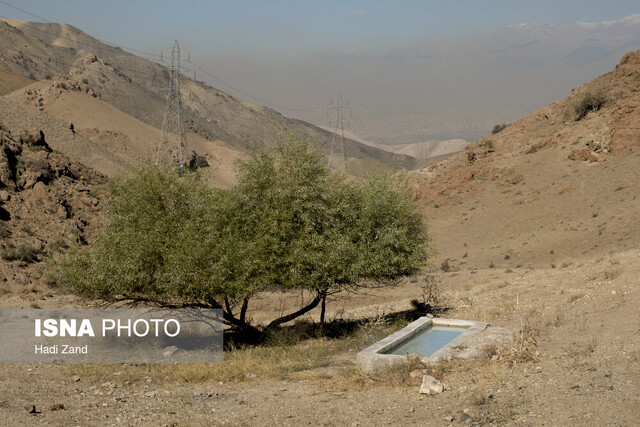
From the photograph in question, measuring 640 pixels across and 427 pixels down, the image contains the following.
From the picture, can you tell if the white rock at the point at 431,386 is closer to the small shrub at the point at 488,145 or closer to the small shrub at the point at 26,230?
the small shrub at the point at 26,230

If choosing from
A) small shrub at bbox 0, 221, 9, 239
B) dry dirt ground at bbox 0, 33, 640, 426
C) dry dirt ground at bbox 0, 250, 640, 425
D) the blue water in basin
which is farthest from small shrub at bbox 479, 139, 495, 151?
the blue water in basin

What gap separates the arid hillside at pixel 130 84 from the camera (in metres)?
114

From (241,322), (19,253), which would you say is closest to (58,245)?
(19,253)

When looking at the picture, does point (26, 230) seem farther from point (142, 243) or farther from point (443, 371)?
point (443, 371)

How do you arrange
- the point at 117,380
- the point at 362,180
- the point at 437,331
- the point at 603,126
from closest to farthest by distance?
1. the point at 117,380
2. the point at 437,331
3. the point at 362,180
4. the point at 603,126

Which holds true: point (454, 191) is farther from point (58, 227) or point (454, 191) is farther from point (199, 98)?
point (199, 98)

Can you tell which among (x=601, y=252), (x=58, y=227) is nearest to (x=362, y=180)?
(x=601, y=252)

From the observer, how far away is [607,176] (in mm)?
44688

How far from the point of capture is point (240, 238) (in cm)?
1553

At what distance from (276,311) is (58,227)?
15.8 meters

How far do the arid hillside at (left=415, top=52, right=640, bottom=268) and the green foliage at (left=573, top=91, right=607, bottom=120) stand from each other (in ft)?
0.31

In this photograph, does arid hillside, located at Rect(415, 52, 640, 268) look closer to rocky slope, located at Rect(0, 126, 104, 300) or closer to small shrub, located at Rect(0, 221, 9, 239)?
rocky slope, located at Rect(0, 126, 104, 300)

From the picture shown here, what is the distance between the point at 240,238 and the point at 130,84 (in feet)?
404

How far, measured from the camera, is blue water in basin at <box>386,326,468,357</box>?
46.2ft
